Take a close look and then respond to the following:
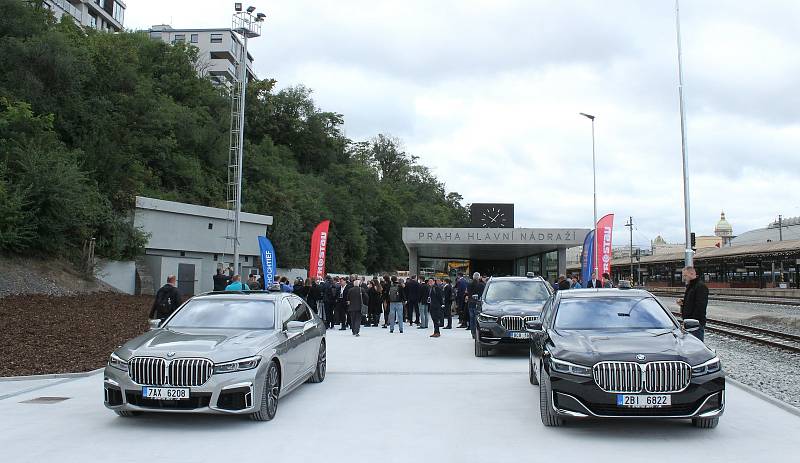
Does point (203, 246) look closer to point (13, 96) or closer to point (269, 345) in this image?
point (13, 96)

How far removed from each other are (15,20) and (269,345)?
117ft

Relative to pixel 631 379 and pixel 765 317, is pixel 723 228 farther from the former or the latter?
pixel 631 379

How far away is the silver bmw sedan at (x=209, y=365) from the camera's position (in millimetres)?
7059

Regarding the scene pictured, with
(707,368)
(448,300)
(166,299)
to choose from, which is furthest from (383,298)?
(707,368)

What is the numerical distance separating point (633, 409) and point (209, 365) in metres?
4.39

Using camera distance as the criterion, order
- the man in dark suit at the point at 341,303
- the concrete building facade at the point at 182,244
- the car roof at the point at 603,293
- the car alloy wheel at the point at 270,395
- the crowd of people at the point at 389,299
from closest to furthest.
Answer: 1. the car alloy wheel at the point at 270,395
2. the car roof at the point at 603,293
3. the crowd of people at the point at 389,299
4. the man in dark suit at the point at 341,303
5. the concrete building facade at the point at 182,244

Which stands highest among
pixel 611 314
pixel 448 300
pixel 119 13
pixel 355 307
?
pixel 119 13

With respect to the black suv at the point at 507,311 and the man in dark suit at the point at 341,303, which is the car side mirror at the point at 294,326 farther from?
the man in dark suit at the point at 341,303

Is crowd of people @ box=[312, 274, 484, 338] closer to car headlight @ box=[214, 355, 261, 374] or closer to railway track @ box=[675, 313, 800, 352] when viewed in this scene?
railway track @ box=[675, 313, 800, 352]

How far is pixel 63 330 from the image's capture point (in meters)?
16.0

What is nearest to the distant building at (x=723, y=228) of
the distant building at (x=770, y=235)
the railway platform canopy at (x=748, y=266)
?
the distant building at (x=770, y=235)

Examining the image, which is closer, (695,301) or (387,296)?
(695,301)

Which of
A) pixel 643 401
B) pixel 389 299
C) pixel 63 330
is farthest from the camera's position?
pixel 389 299

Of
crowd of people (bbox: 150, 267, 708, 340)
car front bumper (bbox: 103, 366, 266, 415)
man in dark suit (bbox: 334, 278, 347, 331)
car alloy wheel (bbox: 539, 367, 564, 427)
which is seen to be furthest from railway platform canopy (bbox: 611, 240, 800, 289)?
car front bumper (bbox: 103, 366, 266, 415)
